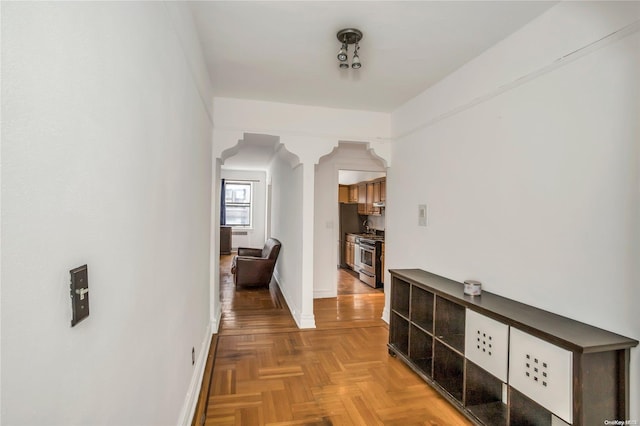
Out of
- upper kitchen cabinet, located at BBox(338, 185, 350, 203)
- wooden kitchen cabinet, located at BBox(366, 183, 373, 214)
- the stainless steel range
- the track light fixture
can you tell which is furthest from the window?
the track light fixture

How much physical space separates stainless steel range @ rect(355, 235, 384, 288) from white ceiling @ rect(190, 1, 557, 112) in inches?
124

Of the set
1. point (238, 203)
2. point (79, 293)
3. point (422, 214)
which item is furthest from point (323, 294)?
point (238, 203)

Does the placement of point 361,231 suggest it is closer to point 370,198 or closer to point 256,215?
point 370,198

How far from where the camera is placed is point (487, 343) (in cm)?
201

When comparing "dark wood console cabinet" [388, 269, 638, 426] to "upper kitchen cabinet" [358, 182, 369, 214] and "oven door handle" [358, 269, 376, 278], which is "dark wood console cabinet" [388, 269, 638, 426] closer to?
"oven door handle" [358, 269, 376, 278]

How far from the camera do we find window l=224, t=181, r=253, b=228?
9.52 meters

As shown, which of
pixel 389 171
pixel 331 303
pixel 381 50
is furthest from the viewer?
pixel 331 303

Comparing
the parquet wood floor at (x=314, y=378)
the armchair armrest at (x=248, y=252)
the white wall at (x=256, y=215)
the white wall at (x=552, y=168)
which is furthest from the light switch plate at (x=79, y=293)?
the white wall at (x=256, y=215)

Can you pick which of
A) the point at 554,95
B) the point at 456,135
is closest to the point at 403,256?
the point at 456,135

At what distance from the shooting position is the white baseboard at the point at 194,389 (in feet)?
6.24

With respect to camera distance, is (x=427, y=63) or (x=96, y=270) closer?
(x=96, y=270)

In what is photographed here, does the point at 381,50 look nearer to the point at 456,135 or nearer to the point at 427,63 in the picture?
the point at 427,63

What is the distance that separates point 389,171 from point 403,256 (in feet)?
3.57

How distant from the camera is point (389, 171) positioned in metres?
4.05
